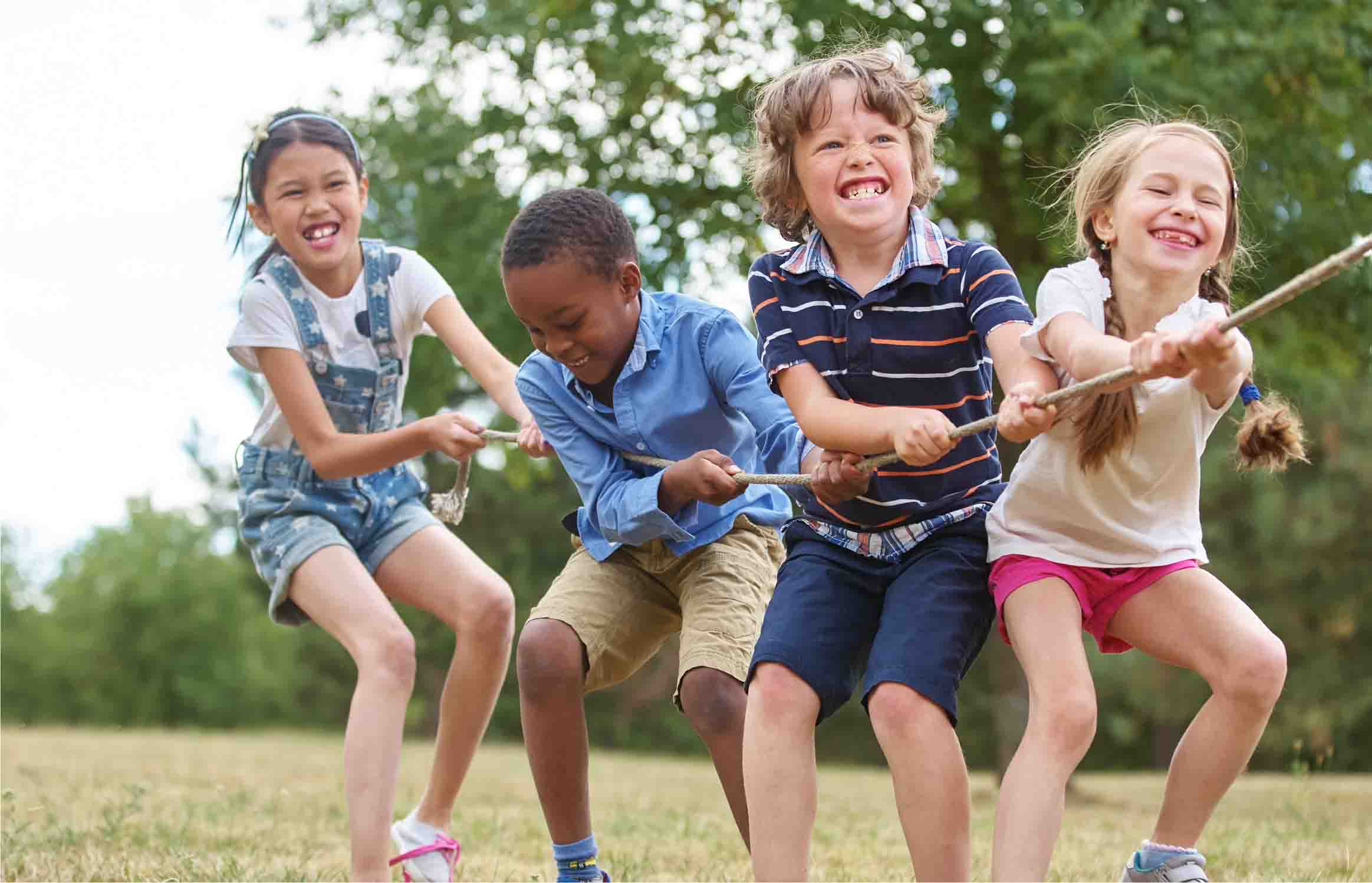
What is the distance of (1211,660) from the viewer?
291cm

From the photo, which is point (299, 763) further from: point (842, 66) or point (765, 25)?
point (842, 66)

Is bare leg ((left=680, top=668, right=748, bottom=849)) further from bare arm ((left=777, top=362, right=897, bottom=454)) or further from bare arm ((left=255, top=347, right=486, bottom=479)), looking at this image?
bare arm ((left=255, top=347, right=486, bottom=479))

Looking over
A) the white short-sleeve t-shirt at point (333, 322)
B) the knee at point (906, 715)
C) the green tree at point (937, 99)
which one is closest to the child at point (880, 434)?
the knee at point (906, 715)

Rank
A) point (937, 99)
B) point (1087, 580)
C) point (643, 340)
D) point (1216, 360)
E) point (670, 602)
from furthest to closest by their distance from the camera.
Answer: point (937, 99), point (670, 602), point (643, 340), point (1087, 580), point (1216, 360)

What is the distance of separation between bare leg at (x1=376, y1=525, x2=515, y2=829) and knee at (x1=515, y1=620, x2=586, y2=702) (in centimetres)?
48

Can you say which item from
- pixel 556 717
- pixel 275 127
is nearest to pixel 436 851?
pixel 556 717

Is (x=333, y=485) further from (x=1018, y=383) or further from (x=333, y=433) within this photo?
(x=1018, y=383)

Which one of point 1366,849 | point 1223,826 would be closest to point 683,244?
point 1223,826

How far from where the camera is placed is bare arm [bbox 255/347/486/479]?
3762mm

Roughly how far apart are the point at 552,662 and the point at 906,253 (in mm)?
1237

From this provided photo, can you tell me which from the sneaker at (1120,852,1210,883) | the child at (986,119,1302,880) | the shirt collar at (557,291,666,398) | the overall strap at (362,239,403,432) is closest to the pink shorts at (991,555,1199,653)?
the child at (986,119,1302,880)

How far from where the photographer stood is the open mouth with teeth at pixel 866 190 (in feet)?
10.0

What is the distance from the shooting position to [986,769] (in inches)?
1043

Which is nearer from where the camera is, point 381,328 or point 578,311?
point 578,311
